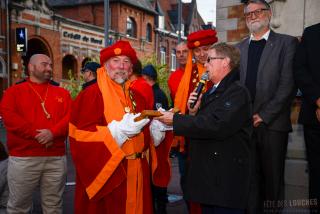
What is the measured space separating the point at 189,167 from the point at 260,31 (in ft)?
5.23

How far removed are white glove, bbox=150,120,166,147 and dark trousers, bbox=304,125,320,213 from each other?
51.0 inches

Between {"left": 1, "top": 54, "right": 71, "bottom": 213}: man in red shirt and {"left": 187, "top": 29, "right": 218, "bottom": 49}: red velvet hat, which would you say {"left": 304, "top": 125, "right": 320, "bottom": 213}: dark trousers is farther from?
{"left": 1, "top": 54, "right": 71, "bottom": 213}: man in red shirt

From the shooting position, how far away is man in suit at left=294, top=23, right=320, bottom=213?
11.2 ft

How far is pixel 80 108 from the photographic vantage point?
10.9ft

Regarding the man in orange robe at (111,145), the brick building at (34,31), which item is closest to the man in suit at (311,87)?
the man in orange robe at (111,145)

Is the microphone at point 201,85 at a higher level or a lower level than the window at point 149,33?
lower

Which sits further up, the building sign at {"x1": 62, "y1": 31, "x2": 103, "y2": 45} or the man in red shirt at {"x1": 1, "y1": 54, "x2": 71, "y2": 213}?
the building sign at {"x1": 62, "y1": 31, "x2": 103, "y2": 45}

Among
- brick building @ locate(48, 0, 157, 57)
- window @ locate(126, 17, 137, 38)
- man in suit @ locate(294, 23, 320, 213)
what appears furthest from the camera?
window @ locate(126, 17, 137, 38)

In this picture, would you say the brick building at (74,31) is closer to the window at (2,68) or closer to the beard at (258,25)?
the window at (2,68)

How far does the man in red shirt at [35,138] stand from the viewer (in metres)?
4.16

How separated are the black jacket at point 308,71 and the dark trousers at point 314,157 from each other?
3.3 inches

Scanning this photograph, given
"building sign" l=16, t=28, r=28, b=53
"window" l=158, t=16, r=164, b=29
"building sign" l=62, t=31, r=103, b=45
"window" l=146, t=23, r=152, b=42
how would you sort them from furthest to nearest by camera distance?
"window" l=158, t=16, r=164, b=29, "window" l=146, t=23, r=152, b=42, "building sign" l=62, t=31, r=103, b=45, "building sign" l=16, t=28, r=28, b=53

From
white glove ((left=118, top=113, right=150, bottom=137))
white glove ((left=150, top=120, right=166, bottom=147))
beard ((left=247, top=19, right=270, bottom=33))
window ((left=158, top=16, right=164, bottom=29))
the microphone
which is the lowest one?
white glove ((left=150, top=120, right=166, bottom=147))

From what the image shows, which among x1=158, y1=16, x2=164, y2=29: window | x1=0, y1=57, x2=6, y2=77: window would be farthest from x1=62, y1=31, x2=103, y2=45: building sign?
x1=158, y1=16, x2=164, y2=29: window
